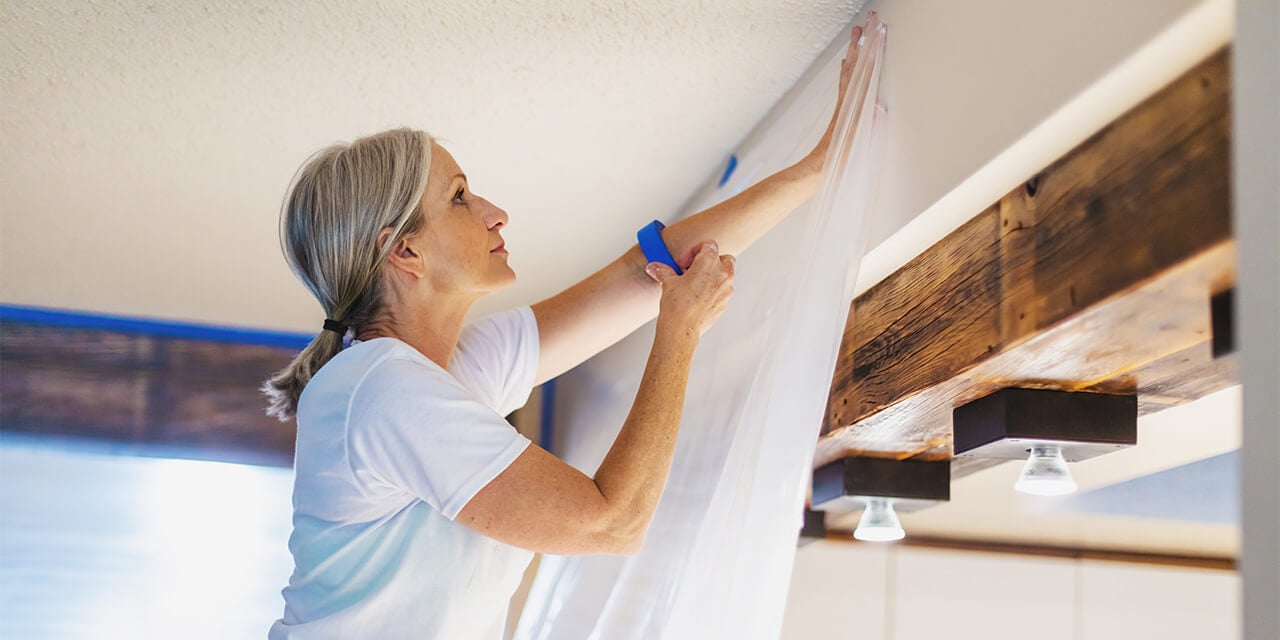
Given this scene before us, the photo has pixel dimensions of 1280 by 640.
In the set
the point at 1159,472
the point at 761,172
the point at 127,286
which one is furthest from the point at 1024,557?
the point at 127,286

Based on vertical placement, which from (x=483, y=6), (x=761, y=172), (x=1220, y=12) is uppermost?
(x=483, y=6)

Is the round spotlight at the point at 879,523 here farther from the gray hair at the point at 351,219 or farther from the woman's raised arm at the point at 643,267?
the gray hair at the point at 351,219

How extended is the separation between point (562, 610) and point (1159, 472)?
1.95m

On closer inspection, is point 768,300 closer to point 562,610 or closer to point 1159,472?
point 562,610

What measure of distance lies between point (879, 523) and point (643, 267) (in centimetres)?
93

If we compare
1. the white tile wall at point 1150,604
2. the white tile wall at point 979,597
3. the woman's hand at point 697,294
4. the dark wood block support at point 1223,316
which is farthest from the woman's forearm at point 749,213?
the white tile wall at point 1150,604

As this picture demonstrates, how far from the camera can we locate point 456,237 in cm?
150

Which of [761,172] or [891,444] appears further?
[891,444]

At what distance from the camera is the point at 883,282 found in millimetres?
1785

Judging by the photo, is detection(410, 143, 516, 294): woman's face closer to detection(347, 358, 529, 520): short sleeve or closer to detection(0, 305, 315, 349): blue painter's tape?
detection(347, 358, 529, 520): short sleeve

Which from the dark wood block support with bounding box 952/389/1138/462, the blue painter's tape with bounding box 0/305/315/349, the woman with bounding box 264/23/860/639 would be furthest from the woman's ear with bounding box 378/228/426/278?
the blue painter's tape with bounding box 0/305/315/349

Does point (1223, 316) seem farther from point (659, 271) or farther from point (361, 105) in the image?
point (361, 105)

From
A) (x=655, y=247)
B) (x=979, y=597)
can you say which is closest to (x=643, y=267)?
(x=655, y=247)

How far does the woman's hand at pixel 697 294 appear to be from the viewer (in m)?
1.38
